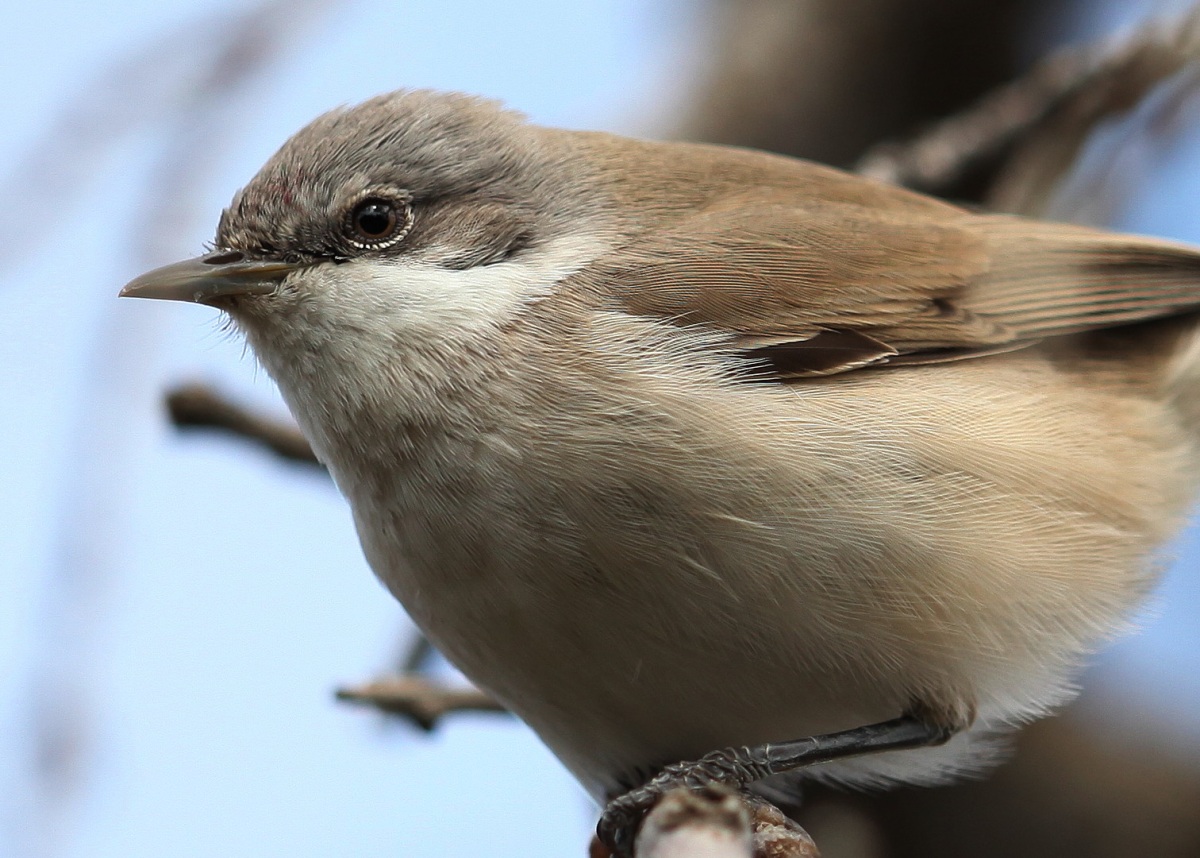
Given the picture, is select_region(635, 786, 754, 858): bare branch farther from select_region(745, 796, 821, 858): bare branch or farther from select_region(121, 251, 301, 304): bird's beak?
select_region(121, 251, 301, 304): bird's beak

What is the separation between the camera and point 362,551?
13.9 feet

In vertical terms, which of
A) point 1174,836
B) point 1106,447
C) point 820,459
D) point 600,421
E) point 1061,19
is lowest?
point 1174,836

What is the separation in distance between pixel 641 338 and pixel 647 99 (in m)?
3.55

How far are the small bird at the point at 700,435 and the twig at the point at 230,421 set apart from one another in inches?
29.0

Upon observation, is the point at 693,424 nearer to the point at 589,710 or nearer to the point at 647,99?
the point at 589,710

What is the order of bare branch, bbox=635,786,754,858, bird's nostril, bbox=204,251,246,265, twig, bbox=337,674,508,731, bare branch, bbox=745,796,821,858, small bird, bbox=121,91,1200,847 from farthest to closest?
twig, bbox=337,674,508,731, bird's nostril, bbox=204,251,246,265, small bird, bbox=121,91,1200,847, bare branch, bbox=745,796,821,858, bare branch, bbox=635,786,754,858

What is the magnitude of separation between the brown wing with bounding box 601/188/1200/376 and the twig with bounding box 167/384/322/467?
4.80 feet

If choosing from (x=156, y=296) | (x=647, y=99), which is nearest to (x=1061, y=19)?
(x=647, y=99)

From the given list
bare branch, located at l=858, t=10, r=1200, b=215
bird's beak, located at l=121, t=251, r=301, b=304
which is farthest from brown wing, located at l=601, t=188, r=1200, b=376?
bird's beak, located at l=121, t=251, r=301, b=304

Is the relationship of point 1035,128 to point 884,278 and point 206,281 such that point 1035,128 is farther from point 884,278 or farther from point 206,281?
point 206,281

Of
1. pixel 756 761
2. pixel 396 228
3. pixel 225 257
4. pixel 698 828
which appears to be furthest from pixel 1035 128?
pixel 698 828

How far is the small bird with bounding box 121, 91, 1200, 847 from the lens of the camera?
370 cm

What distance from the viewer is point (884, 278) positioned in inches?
174

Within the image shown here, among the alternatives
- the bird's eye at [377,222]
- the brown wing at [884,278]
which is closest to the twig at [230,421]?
the bird's eye at [377,222]
